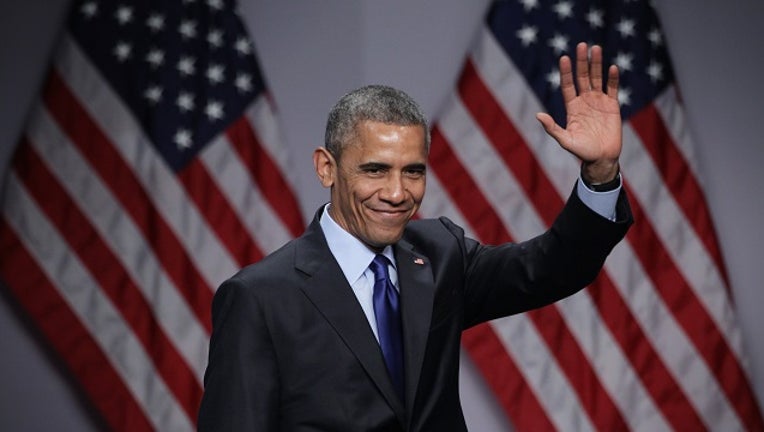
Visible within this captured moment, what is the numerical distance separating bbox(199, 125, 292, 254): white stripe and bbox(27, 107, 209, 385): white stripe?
28 cm

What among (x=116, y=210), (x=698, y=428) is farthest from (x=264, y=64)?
(x=698, y=428)

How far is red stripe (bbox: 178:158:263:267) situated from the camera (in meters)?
3.20

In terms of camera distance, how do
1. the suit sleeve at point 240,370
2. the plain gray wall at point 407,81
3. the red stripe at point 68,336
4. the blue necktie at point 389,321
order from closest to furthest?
the suit sleeve at point 240,370, the blue necktie at point 389,321, the red stripe at point 68,336, the plain gray wall at point 407,81

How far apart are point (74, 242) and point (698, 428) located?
1.92 metres

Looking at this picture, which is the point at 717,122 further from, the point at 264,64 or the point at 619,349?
the point at 264,64

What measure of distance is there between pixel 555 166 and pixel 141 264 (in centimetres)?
126

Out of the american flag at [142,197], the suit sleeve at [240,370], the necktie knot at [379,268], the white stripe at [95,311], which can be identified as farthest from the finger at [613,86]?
the white stripe at [95,311]

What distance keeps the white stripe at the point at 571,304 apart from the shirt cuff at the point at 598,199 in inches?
58.9

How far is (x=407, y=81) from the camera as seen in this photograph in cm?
329

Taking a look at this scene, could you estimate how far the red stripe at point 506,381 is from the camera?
3.14 m

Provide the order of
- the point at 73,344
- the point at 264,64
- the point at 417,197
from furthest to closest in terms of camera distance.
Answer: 1. the point at 264,64
2. the point at 73,344
3. the point at 417,197

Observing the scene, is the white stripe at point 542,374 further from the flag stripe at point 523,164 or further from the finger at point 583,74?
the finger at point 583,74

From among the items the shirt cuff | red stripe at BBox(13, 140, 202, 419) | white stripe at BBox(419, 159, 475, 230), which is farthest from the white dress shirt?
red stripe at BBox(13, 140, 202, 419)

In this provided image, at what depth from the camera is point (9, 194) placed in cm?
316
